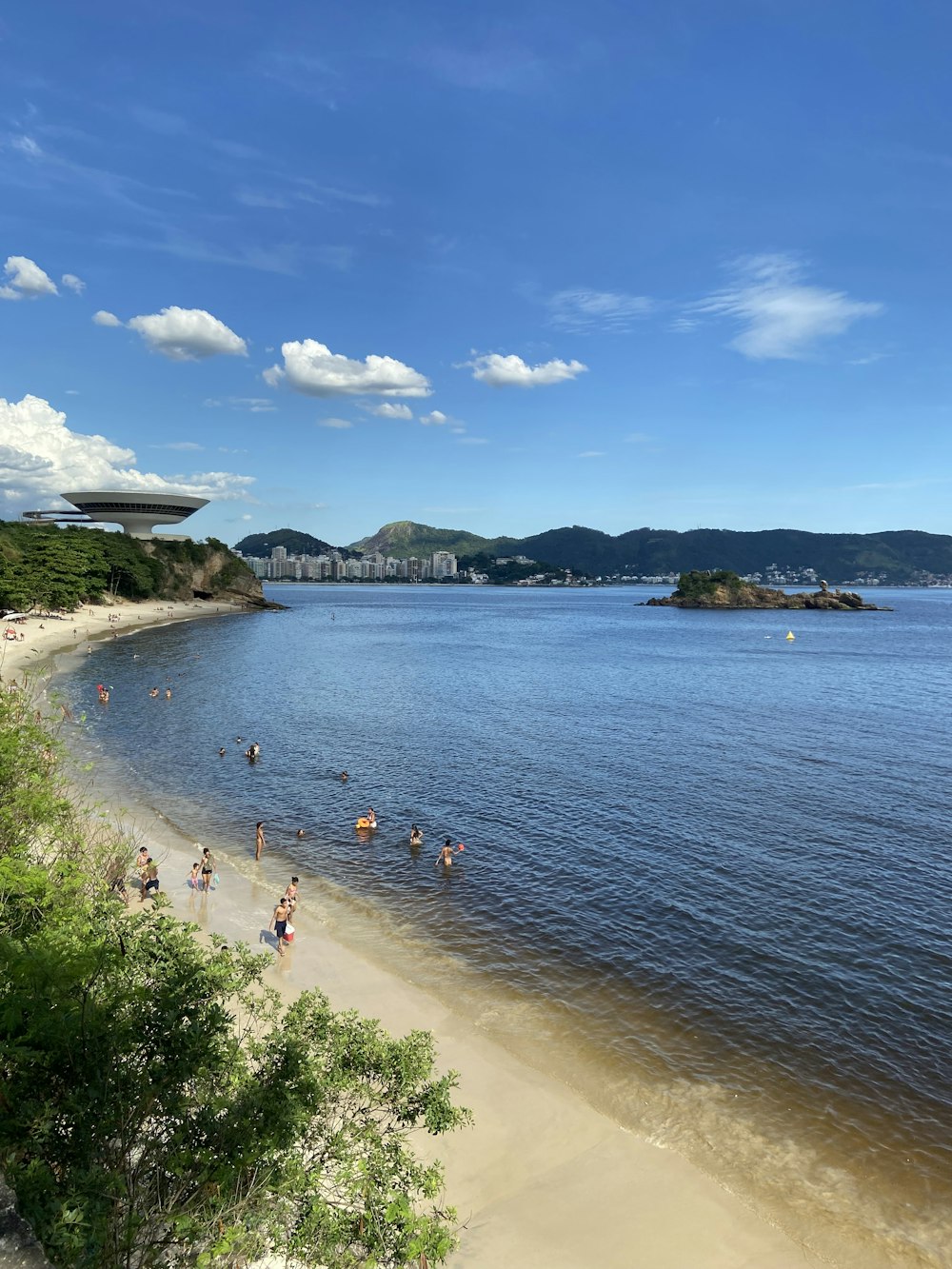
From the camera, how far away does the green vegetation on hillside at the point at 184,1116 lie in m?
7.80

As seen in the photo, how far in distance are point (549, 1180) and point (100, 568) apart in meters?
135

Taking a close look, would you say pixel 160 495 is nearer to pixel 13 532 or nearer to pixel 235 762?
pixel 13 532

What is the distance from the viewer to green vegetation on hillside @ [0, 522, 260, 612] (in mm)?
104250

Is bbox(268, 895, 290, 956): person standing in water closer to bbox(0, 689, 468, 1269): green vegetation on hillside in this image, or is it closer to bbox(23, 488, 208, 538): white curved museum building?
bbox(0, 689, 468, 1269): green vegetation on hillside

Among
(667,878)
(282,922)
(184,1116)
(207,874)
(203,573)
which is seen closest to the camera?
(184,1116)

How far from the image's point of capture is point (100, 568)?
421 ft

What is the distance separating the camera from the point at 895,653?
349 feet

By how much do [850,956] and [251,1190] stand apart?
2020 centimetres

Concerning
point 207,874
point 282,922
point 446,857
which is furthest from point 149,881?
point 446,857

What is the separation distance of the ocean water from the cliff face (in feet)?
332

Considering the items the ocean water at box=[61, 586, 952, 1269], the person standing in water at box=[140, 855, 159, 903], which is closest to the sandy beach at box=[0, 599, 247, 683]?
the ocean water at box=[61, 586, 952, 1269]

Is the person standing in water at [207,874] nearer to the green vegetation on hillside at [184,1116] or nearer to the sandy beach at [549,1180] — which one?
the sandy beach at [549,1180]

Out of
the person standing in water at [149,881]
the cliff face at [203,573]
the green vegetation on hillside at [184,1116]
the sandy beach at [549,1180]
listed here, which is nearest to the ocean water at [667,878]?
the sandy beach at [549,1180]

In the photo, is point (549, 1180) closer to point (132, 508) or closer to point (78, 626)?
point (78, 626)
